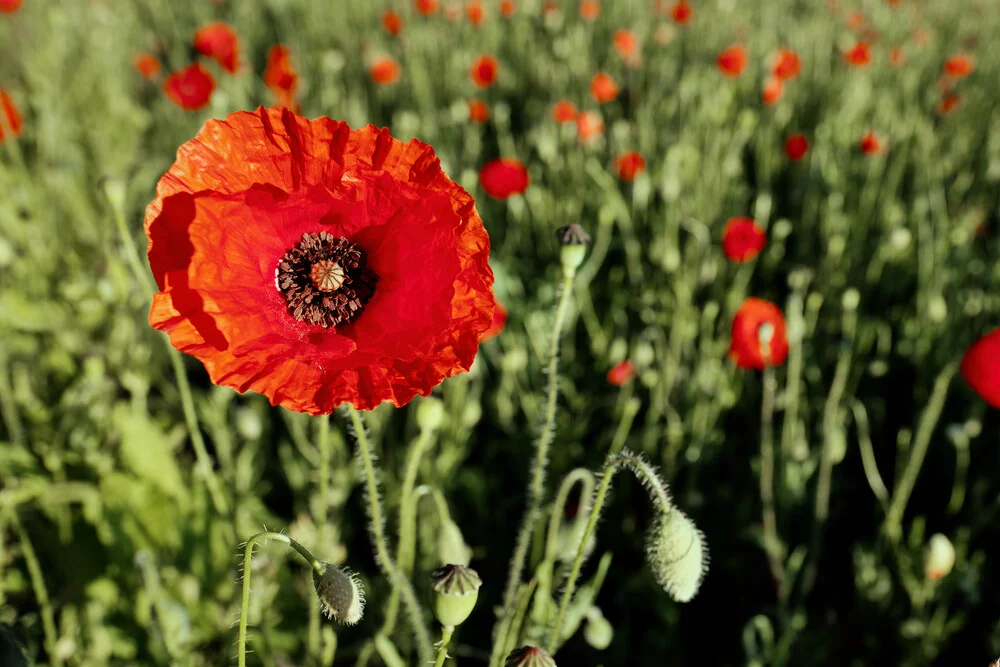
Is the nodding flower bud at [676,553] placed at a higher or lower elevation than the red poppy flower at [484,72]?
lower

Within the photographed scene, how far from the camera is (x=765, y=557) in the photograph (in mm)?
1825

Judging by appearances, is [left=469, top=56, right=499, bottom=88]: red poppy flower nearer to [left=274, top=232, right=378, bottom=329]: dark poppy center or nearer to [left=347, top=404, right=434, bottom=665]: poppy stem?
[left=274, top=232, right=378, bottom=329]: dark poppy center

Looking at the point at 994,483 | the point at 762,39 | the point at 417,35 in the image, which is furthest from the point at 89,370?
the point at 762,39

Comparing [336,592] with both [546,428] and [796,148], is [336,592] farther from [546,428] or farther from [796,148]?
[796,148]

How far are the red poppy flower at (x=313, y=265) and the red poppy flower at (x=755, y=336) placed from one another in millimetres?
966

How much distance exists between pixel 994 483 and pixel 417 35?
3.66 metres

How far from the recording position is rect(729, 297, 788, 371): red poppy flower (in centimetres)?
166

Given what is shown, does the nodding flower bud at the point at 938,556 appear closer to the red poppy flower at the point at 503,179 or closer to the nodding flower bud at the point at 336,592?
the nodding flower bud at the point at 336,592

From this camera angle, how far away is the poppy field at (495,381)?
0.93 meters

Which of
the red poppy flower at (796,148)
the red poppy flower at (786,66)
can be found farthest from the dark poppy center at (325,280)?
the red poppy flower at (786,66)

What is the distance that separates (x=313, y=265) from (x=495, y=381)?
1292mm

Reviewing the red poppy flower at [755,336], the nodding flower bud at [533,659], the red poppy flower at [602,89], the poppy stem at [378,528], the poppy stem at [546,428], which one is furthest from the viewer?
the red poppy flower at [602,89]

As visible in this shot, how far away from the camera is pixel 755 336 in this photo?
1.67m

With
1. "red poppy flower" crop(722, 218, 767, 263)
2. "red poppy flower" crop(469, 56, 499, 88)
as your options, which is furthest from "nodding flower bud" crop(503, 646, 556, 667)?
"red poppy flower" crop(469, 56, 499, 88)
